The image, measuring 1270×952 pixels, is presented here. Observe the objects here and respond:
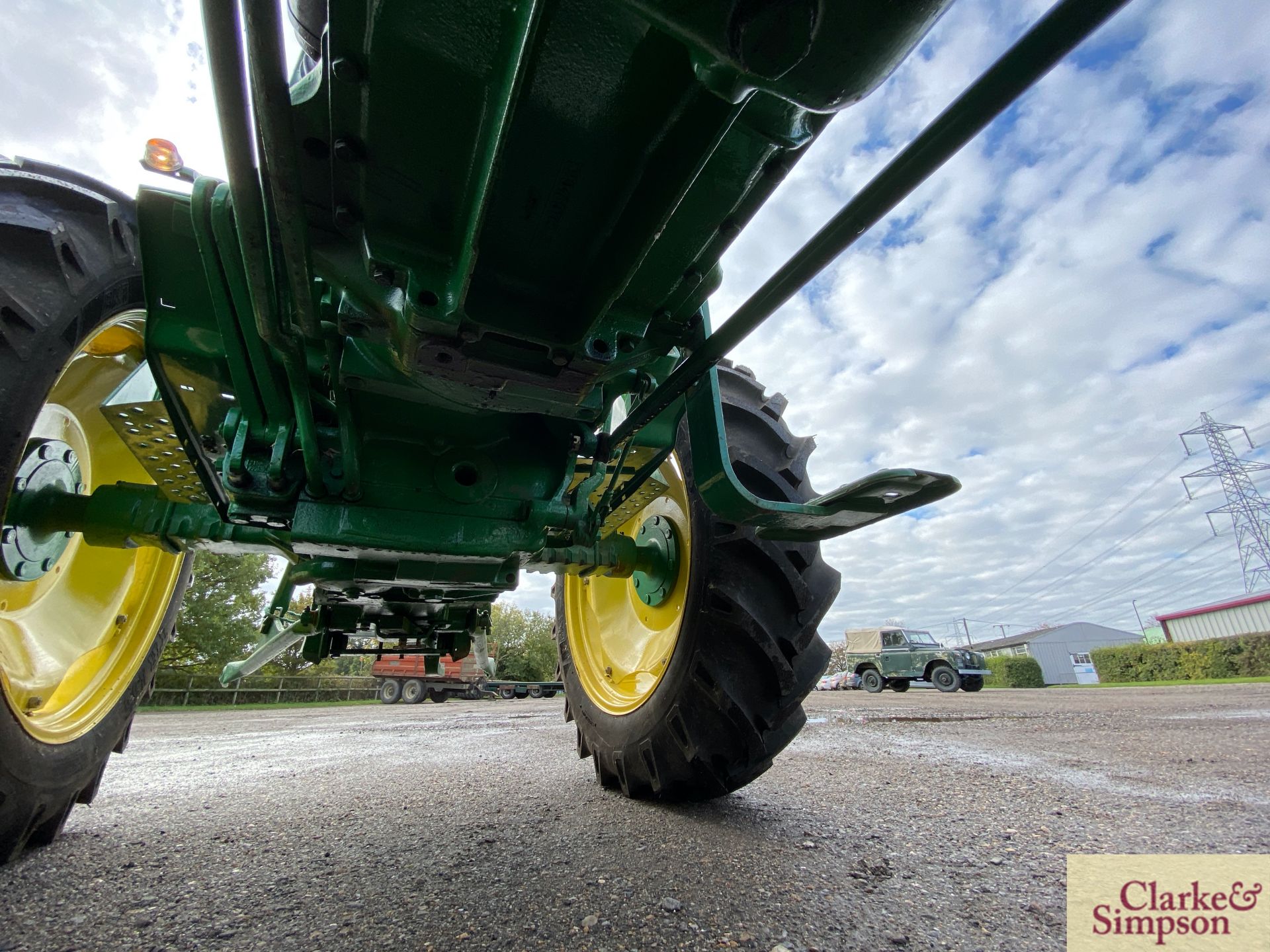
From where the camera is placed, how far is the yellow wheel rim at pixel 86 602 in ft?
6.36

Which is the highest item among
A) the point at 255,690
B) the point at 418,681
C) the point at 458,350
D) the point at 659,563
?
the point at 458,350

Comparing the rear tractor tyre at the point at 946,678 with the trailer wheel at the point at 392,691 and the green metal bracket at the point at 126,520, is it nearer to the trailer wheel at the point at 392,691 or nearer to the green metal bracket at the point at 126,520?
the trailer wheel at the point at 392,691

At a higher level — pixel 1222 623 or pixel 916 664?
pixel 1222 623

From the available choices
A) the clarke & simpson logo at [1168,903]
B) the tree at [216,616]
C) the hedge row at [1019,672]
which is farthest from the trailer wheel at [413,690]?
the hedge row at [1019,672]

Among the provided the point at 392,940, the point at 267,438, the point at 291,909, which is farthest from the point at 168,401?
the point at 392,940

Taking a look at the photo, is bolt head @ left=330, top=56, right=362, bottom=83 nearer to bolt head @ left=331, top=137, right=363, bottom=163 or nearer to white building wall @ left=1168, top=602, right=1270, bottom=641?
bolt head @ left=331, top=137, right=363, bottom=163

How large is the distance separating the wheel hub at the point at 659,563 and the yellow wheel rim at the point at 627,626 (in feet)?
0.06

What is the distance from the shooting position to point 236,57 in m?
0.70

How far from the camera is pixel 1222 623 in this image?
31.0 metres

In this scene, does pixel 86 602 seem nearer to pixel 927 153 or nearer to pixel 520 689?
pixel 927 153

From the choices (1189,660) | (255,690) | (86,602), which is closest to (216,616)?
(255,690)

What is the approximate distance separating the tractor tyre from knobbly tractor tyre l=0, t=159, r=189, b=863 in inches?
648

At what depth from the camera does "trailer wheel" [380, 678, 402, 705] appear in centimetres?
1750

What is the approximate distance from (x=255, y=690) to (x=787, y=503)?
62.8ft
